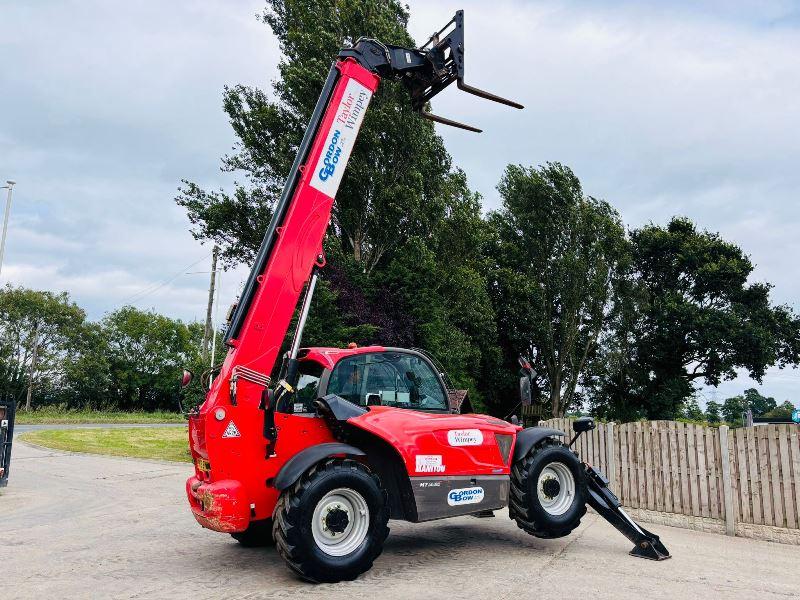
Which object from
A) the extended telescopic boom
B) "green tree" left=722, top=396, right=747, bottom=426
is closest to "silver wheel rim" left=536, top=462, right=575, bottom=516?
the extended telescopic boom

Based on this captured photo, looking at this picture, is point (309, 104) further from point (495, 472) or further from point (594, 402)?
point (594, 402)

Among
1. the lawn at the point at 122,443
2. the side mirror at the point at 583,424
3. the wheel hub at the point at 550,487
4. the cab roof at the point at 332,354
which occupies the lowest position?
the lawn at the point at 122,443

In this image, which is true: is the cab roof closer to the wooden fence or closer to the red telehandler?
the red telehandler

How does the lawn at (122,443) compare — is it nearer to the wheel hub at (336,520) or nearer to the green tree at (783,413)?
the wheel hub at (336,520)

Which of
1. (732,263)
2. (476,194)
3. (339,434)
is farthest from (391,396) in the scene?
(732,263)

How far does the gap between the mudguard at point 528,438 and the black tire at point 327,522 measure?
5.88 feet

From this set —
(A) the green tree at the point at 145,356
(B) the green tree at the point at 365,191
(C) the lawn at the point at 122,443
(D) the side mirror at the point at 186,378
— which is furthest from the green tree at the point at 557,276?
(A) the green tree at the point at 145,356

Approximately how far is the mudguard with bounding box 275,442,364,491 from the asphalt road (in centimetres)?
92

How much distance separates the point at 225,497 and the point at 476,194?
880 inches

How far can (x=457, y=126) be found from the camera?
8.52m

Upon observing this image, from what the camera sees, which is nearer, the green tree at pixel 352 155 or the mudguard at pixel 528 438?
the mudguard at pixel 528 438

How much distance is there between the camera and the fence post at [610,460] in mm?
10531

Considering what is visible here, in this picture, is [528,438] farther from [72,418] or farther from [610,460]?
[72,418]

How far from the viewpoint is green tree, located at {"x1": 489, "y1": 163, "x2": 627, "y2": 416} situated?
34.0 m
